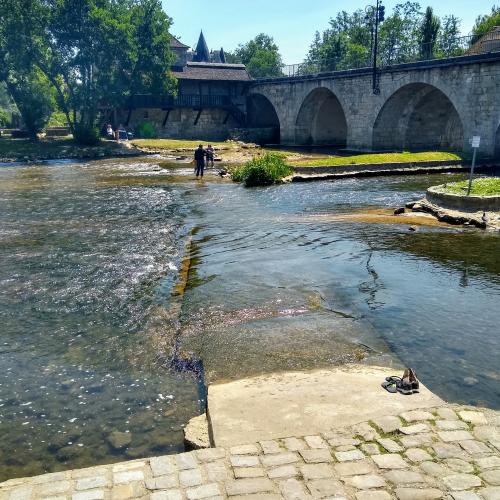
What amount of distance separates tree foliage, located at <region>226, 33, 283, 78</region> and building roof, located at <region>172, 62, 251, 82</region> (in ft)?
84.0

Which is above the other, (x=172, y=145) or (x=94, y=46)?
(x=94, y=46)

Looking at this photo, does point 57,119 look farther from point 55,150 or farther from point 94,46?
point 55,150

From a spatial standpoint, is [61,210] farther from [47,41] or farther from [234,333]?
[47,41]

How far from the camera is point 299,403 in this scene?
555 centimetres

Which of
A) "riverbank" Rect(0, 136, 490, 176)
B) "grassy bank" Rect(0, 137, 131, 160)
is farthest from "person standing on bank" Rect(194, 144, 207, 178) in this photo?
"grassy bank" Rect(0, 137, 131, 160)

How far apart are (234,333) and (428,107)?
37.5 meters

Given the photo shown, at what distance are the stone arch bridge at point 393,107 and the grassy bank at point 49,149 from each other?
17.6 metres

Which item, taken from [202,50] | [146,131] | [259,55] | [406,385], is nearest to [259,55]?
[259,55]

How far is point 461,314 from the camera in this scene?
8594 mm

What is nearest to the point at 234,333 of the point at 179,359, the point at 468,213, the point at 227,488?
the point at 179,359

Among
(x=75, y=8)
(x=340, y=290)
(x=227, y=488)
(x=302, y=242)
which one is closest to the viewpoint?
(x=227, y=488)

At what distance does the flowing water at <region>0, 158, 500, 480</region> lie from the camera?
5922 millimetres

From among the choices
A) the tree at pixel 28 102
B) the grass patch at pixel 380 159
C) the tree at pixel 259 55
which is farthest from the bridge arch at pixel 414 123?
the tree at pixel 259 55

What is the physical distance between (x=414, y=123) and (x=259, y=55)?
66.9m
